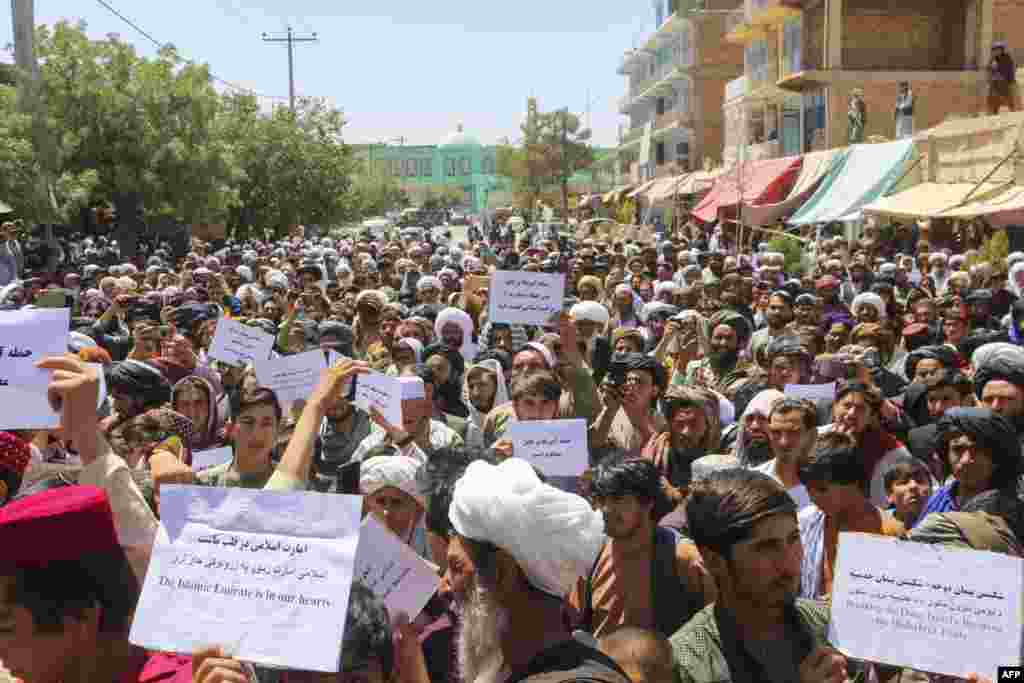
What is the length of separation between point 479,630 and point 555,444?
2.73m

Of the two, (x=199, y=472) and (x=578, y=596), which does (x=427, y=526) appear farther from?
(x=199, y=472)

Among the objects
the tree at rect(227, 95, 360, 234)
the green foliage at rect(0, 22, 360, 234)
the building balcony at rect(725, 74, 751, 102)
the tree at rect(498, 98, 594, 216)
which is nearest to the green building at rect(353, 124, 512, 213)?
the tree at rect(498, 98, 594, 216)

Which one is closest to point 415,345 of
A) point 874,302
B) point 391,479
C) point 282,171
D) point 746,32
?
point 391,479

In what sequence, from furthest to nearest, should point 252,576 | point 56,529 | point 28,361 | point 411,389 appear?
point 411,389 → point 28,361 → point 252,576 → point 56,529

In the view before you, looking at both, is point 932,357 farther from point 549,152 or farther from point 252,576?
point 549,152

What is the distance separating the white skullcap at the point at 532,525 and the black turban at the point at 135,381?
152 inches

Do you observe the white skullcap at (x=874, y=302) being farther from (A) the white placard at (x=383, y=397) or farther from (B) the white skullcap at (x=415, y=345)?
(A) the white placard at (x=383, y=397)

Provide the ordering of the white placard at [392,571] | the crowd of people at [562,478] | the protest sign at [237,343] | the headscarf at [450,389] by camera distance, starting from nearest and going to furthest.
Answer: the crowd of people at [562,478] → the white placard at [392,571] → the headscarf at [450,389] → the protest sign at [237,343]

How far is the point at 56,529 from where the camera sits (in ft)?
7.34

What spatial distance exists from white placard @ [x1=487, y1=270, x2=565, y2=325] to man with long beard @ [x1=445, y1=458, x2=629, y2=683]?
633 centimetres

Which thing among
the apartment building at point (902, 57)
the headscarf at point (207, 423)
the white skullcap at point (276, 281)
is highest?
the apartment building at point (902, 57)

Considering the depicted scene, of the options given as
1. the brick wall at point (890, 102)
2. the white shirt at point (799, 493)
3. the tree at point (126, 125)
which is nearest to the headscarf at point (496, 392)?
the white shirt at point (799, 493)

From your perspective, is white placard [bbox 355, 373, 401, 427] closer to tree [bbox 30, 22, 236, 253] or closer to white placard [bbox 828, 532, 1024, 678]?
white placard [bbox 828, 532, 1024, 678]

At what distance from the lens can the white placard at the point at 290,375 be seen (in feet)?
20.5
